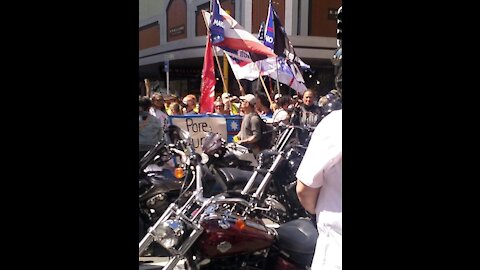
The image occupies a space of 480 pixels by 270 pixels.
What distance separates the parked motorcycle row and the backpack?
0.21 ft

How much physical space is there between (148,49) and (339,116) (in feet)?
2.36

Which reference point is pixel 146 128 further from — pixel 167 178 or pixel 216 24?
pixel 167 178

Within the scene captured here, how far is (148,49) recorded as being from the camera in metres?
1.89

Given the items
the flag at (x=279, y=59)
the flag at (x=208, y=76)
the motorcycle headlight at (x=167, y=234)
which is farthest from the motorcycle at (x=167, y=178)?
the flag at (x=279, y=59)

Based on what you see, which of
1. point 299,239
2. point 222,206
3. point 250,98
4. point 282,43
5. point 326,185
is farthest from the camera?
point 250,98

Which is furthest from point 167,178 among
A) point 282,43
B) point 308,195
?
point 308,195

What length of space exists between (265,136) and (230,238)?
0.68 metres

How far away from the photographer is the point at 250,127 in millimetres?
2770

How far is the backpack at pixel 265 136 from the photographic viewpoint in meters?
2.76

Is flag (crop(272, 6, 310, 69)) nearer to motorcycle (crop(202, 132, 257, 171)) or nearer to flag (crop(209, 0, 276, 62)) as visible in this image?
flag (crop(209, 0, 276, 62))

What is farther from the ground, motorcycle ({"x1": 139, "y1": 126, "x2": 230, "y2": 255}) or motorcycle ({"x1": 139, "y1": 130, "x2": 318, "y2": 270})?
motorcycle ({"x1": 139, "y1": 126, "x2": 230, "y2": 255})

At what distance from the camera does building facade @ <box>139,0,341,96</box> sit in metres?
1.92

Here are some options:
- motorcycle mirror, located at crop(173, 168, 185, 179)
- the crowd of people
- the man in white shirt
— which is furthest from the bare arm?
motorcycle mirror, located at crop(173, 168, 185, 179)
